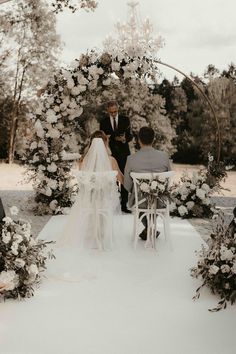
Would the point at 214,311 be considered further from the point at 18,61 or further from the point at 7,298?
the point at 18,61

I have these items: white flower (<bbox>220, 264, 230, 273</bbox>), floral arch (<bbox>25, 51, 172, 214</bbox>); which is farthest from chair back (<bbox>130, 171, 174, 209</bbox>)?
floral arch (<bbox>25, 51, 172, 214</bbox>)

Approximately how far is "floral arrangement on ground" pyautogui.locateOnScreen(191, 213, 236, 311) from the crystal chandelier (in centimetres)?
502

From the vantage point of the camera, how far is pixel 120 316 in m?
4.39

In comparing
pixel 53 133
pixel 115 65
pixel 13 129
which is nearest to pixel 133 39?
pixel 115 65

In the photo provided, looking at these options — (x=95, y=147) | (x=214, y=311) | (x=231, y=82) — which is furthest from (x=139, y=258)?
(x=231, y=82)

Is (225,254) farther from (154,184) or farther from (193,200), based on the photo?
(193,200)

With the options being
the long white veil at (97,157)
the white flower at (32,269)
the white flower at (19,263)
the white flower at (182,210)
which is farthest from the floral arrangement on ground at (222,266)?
the white flower at (182,210)

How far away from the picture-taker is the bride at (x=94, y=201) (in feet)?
21.6

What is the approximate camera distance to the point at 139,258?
247 inches

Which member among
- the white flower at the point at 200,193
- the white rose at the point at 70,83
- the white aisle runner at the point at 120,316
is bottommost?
the white aisle runner at the point at 120,316

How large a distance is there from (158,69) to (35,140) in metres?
2.56

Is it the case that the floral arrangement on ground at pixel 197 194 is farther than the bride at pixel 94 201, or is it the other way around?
the floral arrangement on ground at pixel 197 194

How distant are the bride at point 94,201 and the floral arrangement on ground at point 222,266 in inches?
75.1

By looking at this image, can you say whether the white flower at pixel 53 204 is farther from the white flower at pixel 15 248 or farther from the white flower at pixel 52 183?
the white flower at pixel 15 248
